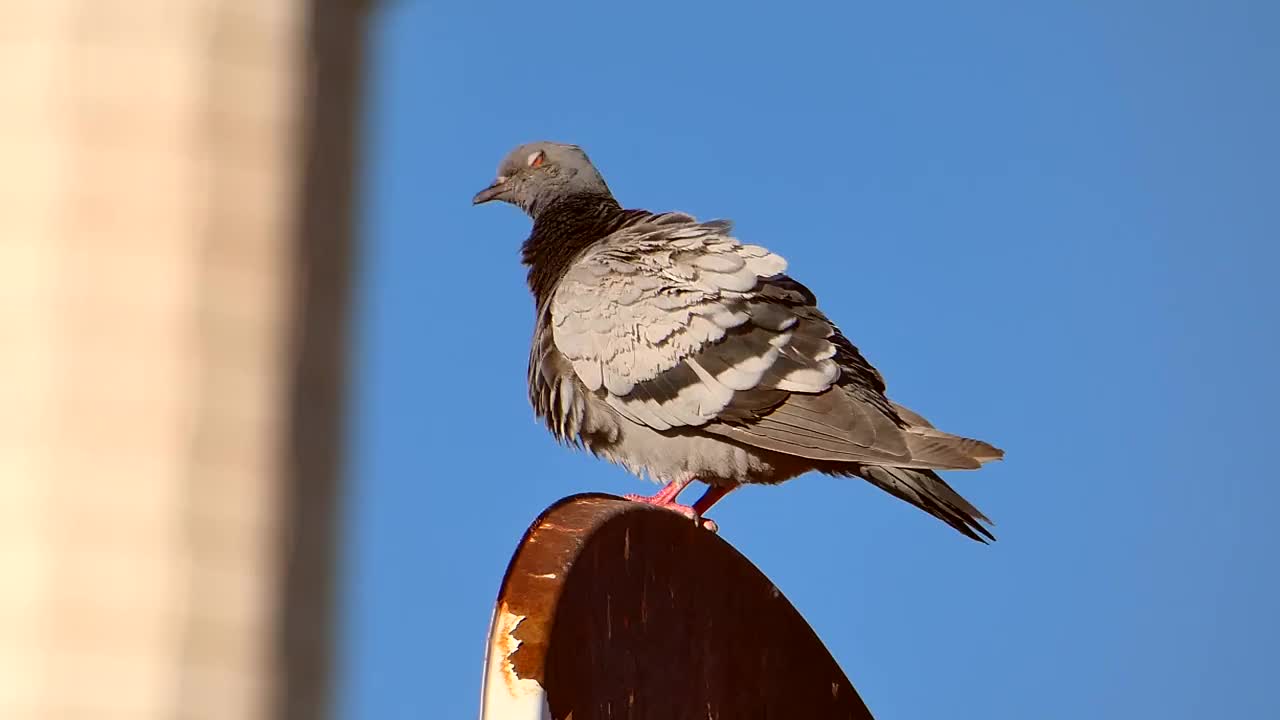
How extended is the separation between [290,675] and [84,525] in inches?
9.0

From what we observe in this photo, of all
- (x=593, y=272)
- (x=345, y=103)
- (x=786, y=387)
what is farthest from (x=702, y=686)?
(x=593, y=272)

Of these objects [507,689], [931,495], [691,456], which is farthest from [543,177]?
[507,689]

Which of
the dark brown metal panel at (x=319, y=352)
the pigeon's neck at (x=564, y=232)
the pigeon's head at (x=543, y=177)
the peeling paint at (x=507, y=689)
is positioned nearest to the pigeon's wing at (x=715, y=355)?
the pigeon's neck at (x=564, y=232)

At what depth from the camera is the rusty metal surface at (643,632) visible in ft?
9.11

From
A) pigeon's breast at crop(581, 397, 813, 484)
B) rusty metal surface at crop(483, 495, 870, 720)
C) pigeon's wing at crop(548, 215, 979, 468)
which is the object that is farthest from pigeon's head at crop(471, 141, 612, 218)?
rusty metal surface at crop(483, 495, 870, 720)

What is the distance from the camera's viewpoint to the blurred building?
117 centimetres

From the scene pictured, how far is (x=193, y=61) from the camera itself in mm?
1404

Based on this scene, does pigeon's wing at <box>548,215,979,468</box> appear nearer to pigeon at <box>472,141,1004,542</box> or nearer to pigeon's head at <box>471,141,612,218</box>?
pigeon at <box>472,141,1004,542</box>

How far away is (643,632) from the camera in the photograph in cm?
321

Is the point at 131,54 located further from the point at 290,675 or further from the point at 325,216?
the point at 290,675

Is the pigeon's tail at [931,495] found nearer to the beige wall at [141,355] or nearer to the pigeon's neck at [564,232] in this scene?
the pigeon's neck at [564,232]

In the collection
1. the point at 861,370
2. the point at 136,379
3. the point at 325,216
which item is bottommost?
the point at 136,379

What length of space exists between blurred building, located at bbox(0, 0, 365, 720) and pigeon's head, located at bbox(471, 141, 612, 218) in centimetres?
738

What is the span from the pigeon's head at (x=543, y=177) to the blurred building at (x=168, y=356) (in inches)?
290
